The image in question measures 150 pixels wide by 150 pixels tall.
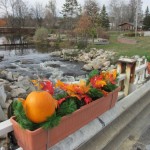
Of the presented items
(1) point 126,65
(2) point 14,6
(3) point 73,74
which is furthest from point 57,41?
(1) point 126,65

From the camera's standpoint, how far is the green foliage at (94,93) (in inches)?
72.4

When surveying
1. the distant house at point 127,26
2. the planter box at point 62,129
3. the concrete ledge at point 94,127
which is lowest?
the concrete ledge at point 94,127

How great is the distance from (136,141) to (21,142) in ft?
3.79

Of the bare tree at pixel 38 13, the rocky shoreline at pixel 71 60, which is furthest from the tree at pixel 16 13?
the rocky shoreline at pixel 71 60

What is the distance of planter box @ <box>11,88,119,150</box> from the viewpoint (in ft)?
4.41

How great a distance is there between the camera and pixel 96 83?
190cm

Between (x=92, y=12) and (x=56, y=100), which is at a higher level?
(x=92, y=12)

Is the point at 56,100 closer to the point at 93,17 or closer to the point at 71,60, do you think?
the point at 71,60

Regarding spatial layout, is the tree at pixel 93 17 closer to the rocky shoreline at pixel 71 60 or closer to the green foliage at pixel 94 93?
the rocky shoreline at pixel 71 60

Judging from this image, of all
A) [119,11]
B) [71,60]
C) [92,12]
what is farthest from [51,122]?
[119,11]

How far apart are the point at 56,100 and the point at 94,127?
0.56 m

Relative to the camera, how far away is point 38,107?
130cm

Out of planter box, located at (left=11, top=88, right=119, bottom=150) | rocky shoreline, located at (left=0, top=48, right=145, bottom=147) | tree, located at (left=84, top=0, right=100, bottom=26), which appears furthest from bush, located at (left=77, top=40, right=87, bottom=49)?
planter box, located at (left=11, top=88, right=119, bottom=150)

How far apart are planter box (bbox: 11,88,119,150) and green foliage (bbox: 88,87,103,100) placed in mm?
41
